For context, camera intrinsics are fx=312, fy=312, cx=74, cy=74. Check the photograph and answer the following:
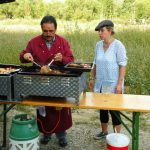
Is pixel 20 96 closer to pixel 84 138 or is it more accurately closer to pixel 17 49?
pixel 84 138

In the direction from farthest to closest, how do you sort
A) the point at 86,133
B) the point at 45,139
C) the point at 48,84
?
1. the point at 86,133
2. the point at 45,139
3. the point at 48,84

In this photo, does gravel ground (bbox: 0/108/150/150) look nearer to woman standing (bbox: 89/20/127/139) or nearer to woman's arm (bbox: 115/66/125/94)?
woman standing (bbox: 89/20/127/139)

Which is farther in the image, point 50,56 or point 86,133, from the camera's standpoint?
point 86,133

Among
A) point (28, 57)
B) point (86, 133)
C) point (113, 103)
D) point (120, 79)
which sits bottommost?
point (86, 133)

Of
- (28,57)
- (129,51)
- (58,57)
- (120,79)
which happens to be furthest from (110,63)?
(129,51)

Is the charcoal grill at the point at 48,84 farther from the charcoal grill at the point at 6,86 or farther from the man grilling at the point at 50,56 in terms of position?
the man grilling at the point at 50,56

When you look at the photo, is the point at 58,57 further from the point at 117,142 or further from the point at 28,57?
the point at 117,142

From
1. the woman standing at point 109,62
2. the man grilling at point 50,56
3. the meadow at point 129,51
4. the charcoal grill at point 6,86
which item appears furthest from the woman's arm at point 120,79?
the meadow at point 129,51

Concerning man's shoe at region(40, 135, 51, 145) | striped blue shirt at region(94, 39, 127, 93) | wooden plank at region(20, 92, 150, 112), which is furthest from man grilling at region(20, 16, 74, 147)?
wooden plank at region(20, 92, 150, 112)

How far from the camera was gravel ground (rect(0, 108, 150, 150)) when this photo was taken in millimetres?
4266

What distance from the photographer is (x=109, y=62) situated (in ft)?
13.0

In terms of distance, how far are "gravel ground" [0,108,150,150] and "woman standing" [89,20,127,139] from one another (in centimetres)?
48

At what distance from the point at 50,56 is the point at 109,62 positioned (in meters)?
0.75

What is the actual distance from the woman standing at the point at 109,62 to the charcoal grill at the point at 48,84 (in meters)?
0.84
